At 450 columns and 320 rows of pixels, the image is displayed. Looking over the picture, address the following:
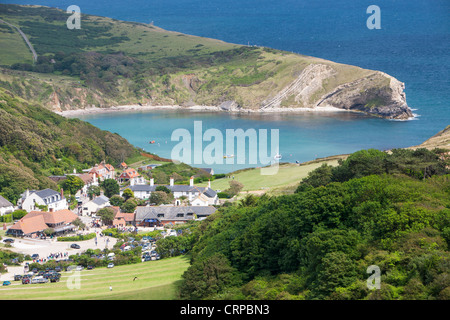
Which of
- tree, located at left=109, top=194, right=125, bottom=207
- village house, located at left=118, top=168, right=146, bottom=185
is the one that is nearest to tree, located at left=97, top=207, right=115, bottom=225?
tree, located at left=109, top=194, right=125, bottom=207

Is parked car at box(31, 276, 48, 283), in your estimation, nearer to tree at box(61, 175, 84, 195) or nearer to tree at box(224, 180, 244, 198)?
tree at box(224, 180, 244, 198)

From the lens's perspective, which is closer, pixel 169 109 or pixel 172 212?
pixel 172 212

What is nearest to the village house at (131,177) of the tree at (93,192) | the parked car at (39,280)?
the tree at (93,192)

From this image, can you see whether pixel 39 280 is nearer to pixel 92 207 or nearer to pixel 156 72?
pixel 92 207

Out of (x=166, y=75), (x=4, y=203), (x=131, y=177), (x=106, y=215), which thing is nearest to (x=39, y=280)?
(x=106, y=215)

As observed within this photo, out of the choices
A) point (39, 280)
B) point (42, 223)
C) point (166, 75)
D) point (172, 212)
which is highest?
point (166, 75)

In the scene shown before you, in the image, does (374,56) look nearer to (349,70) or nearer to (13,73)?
(349,70)

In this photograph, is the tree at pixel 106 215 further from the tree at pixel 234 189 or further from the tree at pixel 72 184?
the tree at pixel 234 189
